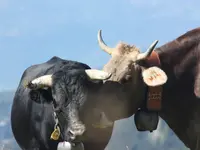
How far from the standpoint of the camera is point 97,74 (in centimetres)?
1448

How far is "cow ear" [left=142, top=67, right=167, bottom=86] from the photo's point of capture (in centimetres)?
1435

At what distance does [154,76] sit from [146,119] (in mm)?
913

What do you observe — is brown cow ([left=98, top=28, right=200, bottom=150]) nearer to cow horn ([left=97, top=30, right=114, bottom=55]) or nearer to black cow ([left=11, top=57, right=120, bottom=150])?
cow horn ([left=97, top=30, right=114, bottom=55])

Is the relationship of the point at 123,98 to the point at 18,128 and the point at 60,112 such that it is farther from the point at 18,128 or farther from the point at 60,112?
the point at 18,128

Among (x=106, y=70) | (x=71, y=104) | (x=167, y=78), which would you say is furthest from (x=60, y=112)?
(x=167, y=78)

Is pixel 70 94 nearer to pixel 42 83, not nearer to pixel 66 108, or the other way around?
pixel 66 108

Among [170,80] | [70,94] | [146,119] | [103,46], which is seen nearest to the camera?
[70,94]

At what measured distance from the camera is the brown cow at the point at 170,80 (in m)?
14.7

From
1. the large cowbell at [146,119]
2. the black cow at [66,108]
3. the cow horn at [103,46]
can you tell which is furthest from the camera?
the cow horn at [103,46]

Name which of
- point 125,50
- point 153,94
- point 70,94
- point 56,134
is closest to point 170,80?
point 153,94

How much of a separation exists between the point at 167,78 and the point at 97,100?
1.48 metres

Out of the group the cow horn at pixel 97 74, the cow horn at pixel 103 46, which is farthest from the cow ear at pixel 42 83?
the cow horn at pixel 103 46

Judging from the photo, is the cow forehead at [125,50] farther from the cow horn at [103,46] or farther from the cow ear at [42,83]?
the cow ear at [42,83]

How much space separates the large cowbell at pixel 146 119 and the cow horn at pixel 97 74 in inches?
45.0
